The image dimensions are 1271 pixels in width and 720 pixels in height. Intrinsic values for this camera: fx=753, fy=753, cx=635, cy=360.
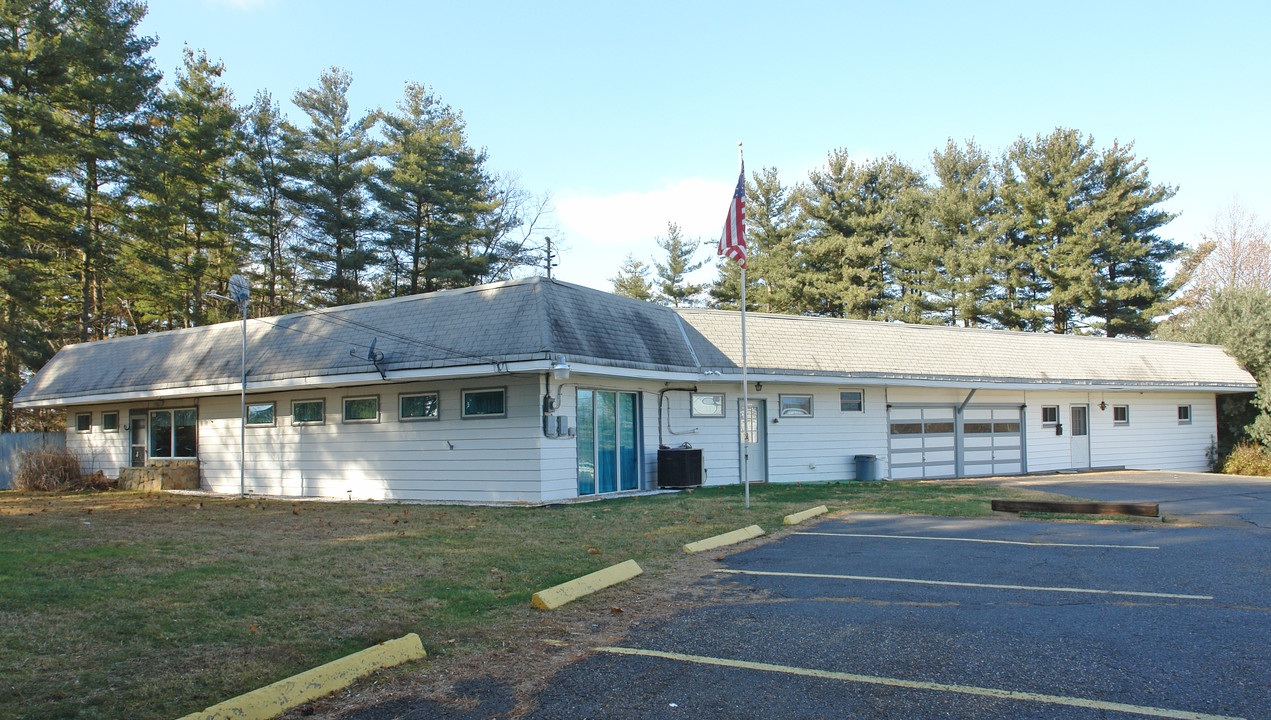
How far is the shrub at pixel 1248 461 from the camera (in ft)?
76.3

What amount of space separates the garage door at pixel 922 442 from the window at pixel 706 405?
211 inches

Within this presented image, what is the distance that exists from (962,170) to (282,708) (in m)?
44.4

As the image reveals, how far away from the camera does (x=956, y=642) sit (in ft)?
17.0

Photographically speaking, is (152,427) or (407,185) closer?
(152,427)

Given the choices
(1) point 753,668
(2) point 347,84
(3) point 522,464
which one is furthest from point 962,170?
(1) point 753,668

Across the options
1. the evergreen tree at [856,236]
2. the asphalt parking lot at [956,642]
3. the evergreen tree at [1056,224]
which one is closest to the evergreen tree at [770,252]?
the evergreen tree at [856,236]

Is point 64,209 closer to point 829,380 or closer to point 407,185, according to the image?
A: point 407,185

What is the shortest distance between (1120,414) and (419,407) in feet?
71.2

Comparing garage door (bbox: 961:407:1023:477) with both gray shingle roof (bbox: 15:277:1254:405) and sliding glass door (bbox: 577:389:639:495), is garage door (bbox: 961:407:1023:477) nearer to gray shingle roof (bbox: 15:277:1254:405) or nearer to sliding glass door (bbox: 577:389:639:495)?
gray shingle roof (bbox: 15:277:1254:405)

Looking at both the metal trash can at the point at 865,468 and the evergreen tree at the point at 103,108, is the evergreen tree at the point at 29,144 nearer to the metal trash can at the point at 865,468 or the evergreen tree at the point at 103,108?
the evergreen tree at the point at 103,108

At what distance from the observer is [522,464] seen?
13914 millimetres

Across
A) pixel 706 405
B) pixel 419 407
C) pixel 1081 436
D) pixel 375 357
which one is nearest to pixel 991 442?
pixel 1081 436

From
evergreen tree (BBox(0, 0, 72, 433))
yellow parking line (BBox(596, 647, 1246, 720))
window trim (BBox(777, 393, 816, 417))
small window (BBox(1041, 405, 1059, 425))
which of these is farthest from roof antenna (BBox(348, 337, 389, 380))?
small window (BBox(1041, 405, 1059, 425))

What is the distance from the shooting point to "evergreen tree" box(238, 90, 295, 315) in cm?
3294
